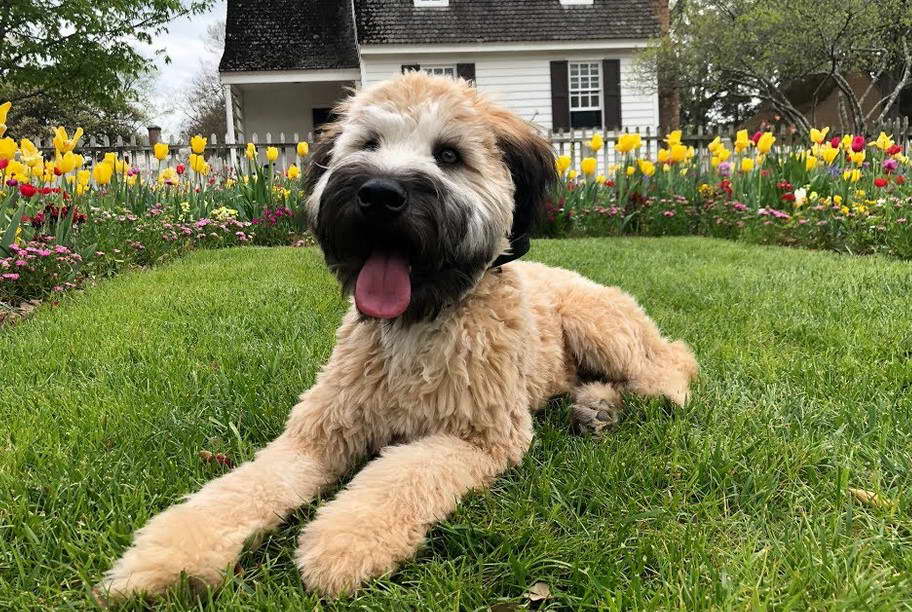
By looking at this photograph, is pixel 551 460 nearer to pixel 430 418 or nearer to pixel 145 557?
pixel 430 418

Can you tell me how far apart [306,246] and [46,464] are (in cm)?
605

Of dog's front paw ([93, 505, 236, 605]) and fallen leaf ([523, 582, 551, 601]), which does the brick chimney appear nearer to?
fallen leaf ([523, 582, 551, 601])

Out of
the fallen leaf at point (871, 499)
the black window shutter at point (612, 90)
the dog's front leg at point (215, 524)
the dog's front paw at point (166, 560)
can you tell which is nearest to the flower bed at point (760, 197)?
the fallen leaf at point (871, 499)

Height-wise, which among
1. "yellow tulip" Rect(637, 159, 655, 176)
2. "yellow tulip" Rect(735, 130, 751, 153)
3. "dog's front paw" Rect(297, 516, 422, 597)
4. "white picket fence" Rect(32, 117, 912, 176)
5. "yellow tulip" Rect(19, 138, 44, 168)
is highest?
"white picket fence" Rect(32, 117, 912, 176)

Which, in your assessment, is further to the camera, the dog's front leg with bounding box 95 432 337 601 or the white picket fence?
the white picket fence

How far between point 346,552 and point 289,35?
72.4 ft

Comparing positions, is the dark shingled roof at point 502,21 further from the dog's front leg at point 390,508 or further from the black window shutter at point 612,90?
the dog's front leg at point 390,508

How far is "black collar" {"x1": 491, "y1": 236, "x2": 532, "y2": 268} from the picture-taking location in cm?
221

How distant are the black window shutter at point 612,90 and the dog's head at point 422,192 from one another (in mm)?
18452

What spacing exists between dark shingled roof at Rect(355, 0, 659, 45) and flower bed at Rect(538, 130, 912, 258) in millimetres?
11044

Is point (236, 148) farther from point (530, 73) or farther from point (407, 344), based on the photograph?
point (407, 344)

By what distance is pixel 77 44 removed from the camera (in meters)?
17.3

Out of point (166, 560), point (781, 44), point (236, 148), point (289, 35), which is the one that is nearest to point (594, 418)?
point (166, 560)

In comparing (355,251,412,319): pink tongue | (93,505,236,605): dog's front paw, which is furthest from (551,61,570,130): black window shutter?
(93,505,236,605): dog's front paw
